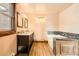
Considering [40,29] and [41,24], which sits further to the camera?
[41,24]

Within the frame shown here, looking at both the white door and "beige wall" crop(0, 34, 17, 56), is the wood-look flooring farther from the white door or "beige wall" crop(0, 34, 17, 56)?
the white door

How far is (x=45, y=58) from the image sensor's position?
2.44ft

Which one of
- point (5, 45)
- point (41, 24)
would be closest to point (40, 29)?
point (41, 24)

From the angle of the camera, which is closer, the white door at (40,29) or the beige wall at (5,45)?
the beige wall at (5,45)

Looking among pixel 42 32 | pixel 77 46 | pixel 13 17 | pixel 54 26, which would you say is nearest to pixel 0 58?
pixel 77 46

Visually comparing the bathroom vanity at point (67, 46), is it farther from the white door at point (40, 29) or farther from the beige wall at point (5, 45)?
the white door at point (40, 29)

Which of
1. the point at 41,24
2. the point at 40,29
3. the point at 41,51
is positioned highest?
the point at 41,24

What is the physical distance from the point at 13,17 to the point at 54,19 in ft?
13.5

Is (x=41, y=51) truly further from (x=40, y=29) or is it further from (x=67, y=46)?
(x=40, y=29)

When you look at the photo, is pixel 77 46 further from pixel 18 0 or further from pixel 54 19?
pixel 54 19

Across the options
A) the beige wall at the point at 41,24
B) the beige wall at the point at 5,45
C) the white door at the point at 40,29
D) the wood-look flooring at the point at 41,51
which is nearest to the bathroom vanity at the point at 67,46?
the wood-look flooring at the point at 41,51

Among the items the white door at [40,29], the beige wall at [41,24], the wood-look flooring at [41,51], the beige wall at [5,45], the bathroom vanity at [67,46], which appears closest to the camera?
the beige wall at [5,45]

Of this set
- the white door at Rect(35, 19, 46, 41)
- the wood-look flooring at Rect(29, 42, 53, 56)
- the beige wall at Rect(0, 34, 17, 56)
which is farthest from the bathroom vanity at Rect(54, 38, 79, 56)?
the white door at Rect(35, 19, 46, 41)

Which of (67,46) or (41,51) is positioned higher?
(67,46)
